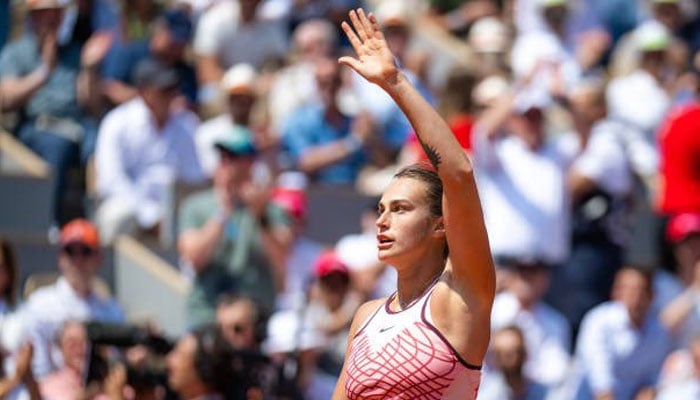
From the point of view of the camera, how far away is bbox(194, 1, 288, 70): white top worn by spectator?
517 inches

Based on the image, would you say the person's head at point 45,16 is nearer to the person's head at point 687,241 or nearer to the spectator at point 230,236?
the spectator at point 230,236

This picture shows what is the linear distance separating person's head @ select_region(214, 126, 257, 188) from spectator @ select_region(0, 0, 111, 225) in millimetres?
1622

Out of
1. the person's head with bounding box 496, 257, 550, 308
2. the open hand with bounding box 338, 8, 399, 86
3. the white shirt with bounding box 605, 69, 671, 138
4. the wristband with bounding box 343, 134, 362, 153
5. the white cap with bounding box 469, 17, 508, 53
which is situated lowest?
the person's head with bounding box 496, 257, 550, 308

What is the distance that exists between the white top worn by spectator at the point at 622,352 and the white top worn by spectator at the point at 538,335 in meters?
0.13

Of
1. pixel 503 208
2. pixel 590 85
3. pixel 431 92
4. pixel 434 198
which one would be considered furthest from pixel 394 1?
pixel 434 198

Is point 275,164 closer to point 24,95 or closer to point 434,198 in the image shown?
point 24,95

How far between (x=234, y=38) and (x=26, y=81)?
194cm

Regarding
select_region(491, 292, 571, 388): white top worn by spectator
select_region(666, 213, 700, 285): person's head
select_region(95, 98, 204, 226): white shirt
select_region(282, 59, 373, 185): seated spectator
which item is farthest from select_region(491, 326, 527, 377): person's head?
select_region(95, 98, 204, 226): white shirt

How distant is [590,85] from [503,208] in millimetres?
1636

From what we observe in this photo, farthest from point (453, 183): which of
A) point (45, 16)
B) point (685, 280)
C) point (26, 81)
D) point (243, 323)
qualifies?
point (45, 16)

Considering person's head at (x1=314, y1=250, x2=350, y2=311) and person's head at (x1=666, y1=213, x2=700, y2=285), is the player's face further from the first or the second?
person's head at (x1=666, y1=213, x2=700, y2=285)

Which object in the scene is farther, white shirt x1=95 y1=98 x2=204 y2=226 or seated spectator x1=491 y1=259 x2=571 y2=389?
white shirt x1=95 y1=98 x2=204 y2=226

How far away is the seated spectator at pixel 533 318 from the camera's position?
1069 centimetres

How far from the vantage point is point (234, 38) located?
1316 centimetres
